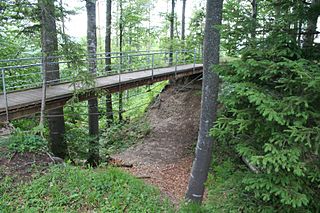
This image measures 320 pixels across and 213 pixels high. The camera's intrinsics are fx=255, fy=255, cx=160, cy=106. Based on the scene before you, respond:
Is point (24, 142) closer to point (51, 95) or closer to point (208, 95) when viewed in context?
point (51, 95)

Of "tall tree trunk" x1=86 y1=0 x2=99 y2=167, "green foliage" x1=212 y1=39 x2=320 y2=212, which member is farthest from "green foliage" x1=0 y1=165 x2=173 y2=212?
"tall tree trunk" x1=86 y1=0 x2=99 y2=167

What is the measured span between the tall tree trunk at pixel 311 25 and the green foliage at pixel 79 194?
3.59 m

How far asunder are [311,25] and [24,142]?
586cm

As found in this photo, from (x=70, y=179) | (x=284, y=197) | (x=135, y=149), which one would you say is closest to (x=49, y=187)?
(x=70, y=179)

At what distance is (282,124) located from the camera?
2.45 meters

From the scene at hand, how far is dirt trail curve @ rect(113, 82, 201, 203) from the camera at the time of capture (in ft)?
25.5

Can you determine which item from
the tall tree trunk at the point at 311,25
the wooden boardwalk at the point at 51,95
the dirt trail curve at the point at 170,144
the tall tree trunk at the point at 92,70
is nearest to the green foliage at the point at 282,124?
the tall tree trunk at the point at 311,25

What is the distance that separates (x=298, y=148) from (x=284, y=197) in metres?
0.50

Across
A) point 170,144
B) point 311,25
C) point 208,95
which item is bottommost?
point 170,144

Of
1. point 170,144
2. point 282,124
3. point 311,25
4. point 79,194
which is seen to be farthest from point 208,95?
point 170,144

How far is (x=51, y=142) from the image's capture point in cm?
797

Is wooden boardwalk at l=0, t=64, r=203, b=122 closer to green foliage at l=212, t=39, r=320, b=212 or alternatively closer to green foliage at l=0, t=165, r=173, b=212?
green foliage at l=0, t=165, r=173, b=212

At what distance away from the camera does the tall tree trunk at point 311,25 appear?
3.25 metres

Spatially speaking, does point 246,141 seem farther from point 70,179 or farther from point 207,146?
point 70,179
